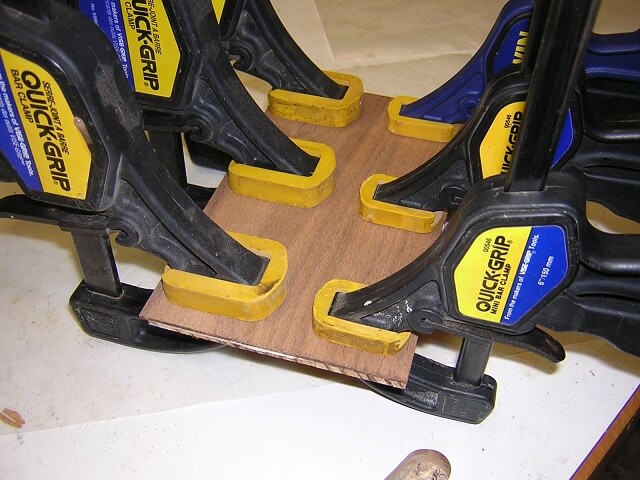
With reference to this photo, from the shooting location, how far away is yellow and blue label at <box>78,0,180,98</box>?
0.98 m

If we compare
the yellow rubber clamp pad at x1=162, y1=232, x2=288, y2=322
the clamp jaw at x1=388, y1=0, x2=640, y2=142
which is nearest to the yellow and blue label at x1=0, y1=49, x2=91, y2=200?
the yellow rubber clamp pad at x1=162, y1=232, x2=288, y2=322

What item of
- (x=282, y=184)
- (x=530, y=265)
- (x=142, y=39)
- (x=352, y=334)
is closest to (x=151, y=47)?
(x=142, y=39)

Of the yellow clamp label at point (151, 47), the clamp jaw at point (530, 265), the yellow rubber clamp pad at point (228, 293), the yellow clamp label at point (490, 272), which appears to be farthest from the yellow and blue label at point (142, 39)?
the yellow clamp label at point (490, 272)

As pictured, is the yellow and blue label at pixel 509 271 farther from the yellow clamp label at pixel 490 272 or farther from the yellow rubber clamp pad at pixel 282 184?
the yellow rubber clamp pad at pixel 282 184

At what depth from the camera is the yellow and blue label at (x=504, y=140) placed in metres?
0.91

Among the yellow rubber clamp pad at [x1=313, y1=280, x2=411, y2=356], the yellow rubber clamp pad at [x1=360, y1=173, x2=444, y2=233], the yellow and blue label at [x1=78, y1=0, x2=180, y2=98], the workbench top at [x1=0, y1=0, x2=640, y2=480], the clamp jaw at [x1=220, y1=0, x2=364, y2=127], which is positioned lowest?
the workbench top at [x1=0, y1=0, x2=640, y2=480]

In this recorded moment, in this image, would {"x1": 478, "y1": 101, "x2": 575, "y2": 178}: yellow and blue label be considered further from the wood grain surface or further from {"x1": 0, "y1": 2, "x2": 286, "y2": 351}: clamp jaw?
{"x1": 0, "y1": 2, "x2": 286, "y2": 351}: clamp jaw

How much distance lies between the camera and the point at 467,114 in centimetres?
117

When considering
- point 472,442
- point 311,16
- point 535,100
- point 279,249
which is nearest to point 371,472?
point 472,442

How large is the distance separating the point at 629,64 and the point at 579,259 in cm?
43

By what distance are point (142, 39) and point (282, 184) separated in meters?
0.28

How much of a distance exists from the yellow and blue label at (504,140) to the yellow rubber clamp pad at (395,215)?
4.0 inches

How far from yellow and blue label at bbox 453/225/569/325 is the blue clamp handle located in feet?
1.06

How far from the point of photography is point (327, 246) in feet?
3.34
